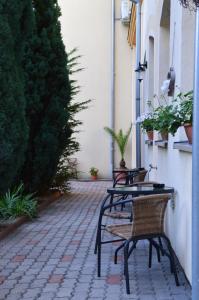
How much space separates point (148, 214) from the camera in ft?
15.0

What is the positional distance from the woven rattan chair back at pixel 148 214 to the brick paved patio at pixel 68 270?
1.62ft

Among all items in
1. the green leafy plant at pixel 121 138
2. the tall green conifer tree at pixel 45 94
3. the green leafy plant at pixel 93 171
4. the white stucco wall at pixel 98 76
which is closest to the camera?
the tall green conifer tree at pixel 45 94

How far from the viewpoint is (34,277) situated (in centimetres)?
498

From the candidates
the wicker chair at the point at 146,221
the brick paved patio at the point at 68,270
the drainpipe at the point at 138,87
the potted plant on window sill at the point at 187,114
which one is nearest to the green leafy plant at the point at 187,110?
the potted plant on window sill at the point at 187,114

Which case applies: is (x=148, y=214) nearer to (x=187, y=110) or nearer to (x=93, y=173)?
(x=187, y=110)

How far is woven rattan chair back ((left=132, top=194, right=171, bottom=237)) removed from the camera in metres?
4.45

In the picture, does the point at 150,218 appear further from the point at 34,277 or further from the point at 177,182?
the point at 34,277

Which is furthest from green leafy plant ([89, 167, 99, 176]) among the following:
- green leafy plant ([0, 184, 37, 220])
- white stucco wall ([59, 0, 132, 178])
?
green leafy plant ([0, 184, 37, 220])

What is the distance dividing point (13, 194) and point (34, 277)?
4.10 meters

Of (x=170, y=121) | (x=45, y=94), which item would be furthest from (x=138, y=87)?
(x=170, y=121)

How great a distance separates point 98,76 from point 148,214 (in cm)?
1306

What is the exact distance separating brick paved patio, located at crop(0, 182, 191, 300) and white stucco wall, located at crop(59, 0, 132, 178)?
9.14 m

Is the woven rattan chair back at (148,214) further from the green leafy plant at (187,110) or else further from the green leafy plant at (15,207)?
the green leafy plant at (15,207)

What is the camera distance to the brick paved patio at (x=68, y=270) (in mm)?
4430
